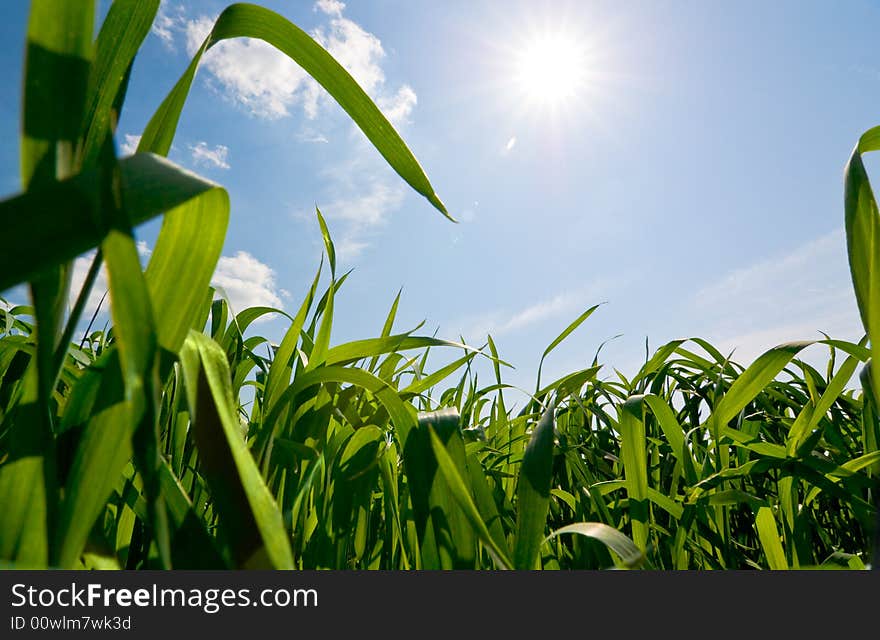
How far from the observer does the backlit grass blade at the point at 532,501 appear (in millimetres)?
358

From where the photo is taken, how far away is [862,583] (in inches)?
11.3

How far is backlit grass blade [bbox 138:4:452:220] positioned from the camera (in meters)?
0.33

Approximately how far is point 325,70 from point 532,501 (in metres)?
0.31

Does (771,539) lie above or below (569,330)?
below

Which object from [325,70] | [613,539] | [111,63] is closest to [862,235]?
[613,539]

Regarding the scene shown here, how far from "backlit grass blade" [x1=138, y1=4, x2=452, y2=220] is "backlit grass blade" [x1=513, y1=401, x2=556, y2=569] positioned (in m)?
0.19

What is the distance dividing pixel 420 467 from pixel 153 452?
234 mm

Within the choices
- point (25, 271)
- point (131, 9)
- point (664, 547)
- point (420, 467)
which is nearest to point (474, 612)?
point (420, 467)

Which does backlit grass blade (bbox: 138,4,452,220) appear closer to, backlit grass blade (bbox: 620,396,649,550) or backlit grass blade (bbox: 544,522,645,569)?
backlit grass blade (bbox: 544,522,645,569)

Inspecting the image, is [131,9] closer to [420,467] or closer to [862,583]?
[420,467]

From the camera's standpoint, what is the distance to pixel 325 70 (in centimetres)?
33

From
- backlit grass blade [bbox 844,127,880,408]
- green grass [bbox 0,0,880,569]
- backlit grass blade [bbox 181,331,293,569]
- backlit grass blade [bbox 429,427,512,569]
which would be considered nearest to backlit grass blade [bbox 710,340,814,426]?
green grass [bbox 0,0,880,569]

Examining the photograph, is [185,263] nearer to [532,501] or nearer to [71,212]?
[71,212]

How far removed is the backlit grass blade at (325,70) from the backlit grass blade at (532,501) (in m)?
0.19
